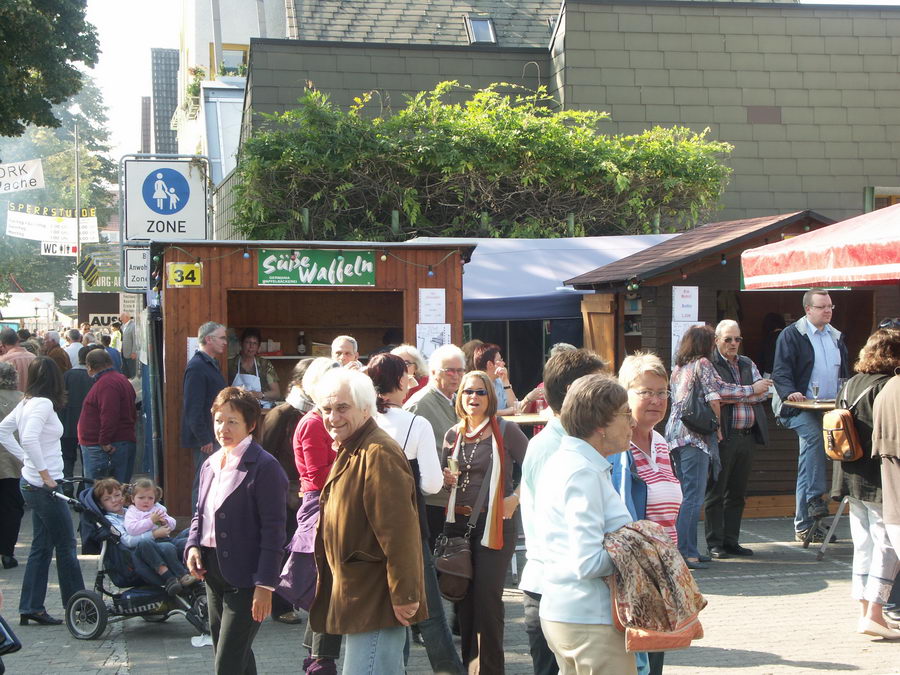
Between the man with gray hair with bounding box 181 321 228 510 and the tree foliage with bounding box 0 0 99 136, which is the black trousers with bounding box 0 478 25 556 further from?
the tree foliage with bounding box 0 0 99 136

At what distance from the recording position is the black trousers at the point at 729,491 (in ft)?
28.5

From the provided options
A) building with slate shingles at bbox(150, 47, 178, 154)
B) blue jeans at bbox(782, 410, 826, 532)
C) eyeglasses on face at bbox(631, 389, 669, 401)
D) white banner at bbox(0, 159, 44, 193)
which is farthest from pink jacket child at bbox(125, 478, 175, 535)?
building with slate shingles at bbox(150, 47, 178, 154)

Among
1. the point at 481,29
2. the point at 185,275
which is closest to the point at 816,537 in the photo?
the point at 185,275

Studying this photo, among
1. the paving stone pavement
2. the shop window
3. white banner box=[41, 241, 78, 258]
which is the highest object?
the shop window

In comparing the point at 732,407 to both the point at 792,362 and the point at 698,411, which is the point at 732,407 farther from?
the point at 792,362

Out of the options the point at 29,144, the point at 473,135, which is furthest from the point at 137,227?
the point at 29,144

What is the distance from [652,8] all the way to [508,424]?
1224 centimetres

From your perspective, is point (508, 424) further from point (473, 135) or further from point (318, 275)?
point (473, 135)

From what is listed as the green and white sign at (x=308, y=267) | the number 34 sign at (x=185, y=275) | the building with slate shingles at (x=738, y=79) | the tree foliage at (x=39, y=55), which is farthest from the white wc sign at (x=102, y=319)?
the green and white sign at (x=308, y=267)

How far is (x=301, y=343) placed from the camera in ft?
44.6

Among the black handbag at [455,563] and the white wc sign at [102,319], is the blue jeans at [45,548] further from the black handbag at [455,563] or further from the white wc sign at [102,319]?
the white wc sign at [102,319]

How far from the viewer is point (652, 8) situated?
16469mm

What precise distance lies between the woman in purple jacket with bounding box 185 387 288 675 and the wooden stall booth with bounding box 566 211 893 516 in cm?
583

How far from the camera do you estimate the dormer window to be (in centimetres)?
1953
